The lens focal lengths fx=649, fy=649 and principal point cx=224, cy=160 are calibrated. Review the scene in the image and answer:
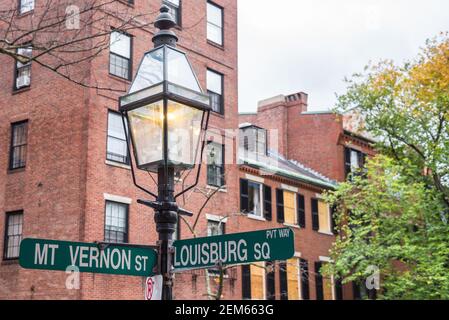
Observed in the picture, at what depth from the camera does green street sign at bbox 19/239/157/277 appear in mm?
5062

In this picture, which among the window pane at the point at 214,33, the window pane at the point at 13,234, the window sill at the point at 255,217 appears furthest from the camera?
the window sill at the point at 255,217

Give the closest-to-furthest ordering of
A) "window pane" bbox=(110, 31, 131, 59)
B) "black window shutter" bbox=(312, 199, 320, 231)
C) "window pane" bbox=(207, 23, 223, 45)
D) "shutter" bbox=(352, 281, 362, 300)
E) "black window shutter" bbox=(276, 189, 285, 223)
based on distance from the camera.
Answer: "window pane" bbox=(110, 31, 131, 59), "window pane" bbox=(207, 23, 223, 45), "black window shutter" bbox=(276, 189, 285, 223), "black window shutter" bbox=(312, 199, 320, 231), "shutter" bbox=(352, 281, 362, 300)

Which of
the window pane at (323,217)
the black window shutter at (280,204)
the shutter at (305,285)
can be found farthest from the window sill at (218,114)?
the window pane at (323,217)

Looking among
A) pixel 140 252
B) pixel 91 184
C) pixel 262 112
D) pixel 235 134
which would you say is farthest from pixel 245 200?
pixel 140 252

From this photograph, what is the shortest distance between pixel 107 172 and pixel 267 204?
1136 cm

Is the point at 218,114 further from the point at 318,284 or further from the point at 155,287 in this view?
the point at 155,287

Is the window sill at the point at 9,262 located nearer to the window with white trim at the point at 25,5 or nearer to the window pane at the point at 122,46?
the window pane at the point at 122,46

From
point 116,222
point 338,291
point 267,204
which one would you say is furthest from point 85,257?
point 338,291

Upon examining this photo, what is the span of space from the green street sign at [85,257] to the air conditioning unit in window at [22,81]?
22575 mm

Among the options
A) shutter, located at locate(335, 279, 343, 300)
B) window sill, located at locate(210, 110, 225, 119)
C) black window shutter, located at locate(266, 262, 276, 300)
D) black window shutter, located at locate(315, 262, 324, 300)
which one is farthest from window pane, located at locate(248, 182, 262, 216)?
shutter, located at locate(335, 279, 343, 300)

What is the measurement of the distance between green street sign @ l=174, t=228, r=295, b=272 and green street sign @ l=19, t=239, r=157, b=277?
284 mm

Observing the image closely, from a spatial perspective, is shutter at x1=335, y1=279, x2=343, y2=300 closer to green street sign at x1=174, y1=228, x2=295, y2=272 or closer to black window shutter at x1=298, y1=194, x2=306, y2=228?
black window shutter at x1=298, y1=194, x2=306, y2=228

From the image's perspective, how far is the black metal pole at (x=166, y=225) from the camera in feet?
18.4
